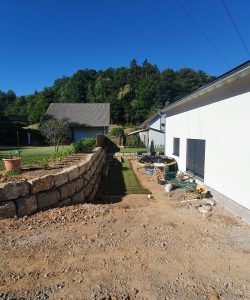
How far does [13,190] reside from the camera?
422 centimetres

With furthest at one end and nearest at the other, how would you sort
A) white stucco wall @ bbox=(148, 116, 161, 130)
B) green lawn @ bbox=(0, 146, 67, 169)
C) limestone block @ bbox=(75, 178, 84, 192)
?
white stucco wall @ bbox=(148, 116, 161, 130), green lawn @ bbox=(0, 146, 67, 169), limestone block @ bbox=(75, 178, 84, 192)

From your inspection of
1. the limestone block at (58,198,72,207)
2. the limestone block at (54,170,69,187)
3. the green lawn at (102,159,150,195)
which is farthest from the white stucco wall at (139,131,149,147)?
the limestone block at (54,170,69,187)

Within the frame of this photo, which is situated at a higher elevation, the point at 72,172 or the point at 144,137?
the point at 144,137

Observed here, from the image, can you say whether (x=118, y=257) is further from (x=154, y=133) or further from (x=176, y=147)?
(x=154, y=133)

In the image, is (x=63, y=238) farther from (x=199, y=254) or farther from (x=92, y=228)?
(x=199, y=254)

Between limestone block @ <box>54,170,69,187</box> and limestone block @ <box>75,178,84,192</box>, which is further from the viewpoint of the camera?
limestone block @ <box>75,178,84,192</box>

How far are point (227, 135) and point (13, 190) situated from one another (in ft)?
19.1

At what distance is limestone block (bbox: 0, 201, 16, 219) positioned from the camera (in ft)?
13.4

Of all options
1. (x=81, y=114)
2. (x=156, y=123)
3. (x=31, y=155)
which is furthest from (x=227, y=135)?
(x=81, y=114)

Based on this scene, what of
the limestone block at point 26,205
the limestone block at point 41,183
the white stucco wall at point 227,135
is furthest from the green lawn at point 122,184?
the limestone block at point 26,205

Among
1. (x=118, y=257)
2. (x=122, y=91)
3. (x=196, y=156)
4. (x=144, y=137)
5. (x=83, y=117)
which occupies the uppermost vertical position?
(x=122, y=91)

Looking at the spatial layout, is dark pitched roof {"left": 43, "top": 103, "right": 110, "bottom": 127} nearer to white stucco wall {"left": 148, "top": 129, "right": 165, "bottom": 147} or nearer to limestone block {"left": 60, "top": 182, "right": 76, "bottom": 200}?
white stucco wall {"left": 148, "top": 129, "right": 165, "bottom": 147}

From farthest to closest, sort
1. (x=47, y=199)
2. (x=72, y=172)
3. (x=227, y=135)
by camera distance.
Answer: (x=227, y=135)
(x=72, y=172)
(x=47, y=199)

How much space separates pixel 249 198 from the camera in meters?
5.49
